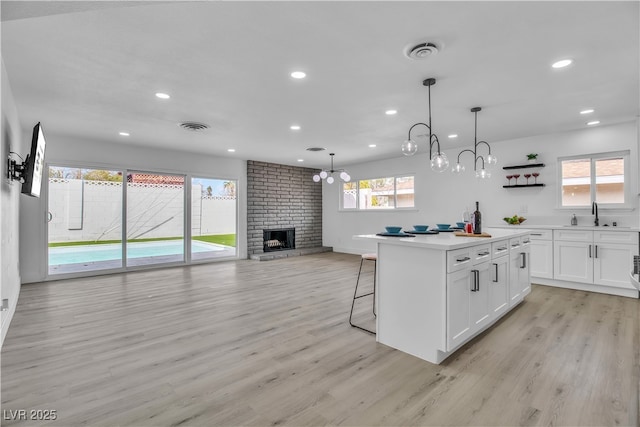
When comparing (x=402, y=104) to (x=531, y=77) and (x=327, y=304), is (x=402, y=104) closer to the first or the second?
(x=531, y=77)

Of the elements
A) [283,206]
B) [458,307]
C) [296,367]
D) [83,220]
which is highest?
[283,206]

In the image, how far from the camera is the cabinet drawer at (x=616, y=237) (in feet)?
13.7

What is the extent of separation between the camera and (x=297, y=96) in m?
3.53

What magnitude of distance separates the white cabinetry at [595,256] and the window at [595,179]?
0.78 metres

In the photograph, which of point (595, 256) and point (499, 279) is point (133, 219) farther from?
point (595, 256)

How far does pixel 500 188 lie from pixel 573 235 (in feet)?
5.02

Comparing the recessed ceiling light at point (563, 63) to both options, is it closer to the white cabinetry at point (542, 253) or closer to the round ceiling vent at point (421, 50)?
the round ceiling vent at point (421, 50)

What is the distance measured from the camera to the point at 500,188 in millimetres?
5867

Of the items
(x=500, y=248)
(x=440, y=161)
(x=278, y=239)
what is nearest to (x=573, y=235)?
(x=500, y=248)

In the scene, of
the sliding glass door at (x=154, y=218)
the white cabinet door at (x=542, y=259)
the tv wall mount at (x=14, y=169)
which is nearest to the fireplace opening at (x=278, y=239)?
the sliding glass door at (x=154, y=218)

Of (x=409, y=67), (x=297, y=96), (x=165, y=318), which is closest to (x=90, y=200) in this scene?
(x=165, y=318)

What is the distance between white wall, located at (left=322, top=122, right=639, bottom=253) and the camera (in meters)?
4.76

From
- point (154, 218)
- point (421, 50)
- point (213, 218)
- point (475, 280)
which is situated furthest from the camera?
point (213, 218)

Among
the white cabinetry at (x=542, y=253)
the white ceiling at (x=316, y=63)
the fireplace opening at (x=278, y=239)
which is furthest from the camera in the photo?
the fireplace opening at (x=278, y=239)
